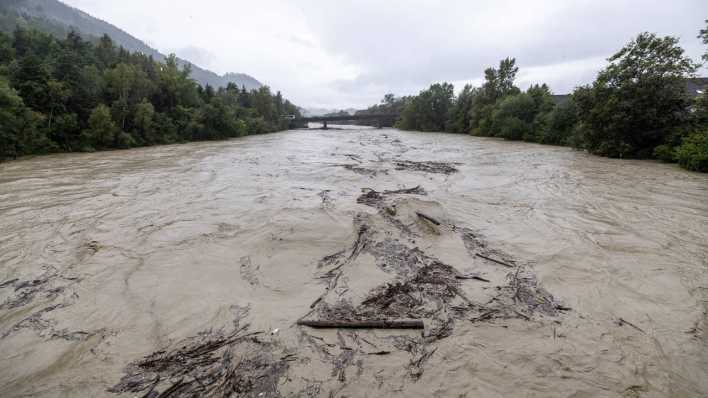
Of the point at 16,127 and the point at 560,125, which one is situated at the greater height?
the point at 560,125

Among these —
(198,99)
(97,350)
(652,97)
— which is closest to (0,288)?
(97,350)

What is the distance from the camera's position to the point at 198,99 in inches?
1838

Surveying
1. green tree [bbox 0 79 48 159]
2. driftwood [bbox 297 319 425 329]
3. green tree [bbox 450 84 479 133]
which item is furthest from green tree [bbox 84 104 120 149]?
green tree [bbox 450 84 479 133]

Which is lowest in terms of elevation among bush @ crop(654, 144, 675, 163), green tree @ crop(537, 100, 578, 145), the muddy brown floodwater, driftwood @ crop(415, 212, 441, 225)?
the muddy brown floodwater

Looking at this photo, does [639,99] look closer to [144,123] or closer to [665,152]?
[665,152]

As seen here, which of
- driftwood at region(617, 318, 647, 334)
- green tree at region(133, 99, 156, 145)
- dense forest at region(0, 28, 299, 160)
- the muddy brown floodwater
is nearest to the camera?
the muddy brown floodwater

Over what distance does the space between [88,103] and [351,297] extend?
38.7 metres

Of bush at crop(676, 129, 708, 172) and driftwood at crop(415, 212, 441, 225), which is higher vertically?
bush at crop(676, 129, 708, 172)

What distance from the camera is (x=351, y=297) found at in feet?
15.1

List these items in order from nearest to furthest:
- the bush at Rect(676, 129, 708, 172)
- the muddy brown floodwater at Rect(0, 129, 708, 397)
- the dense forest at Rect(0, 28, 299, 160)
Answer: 1. the muddy brown floodwater at Rect(0, 129, 708, 397)
2. the bush at Rect(676, 129, 708, 172)
3. the dense forest at Rect(0, 28, 299, 160)

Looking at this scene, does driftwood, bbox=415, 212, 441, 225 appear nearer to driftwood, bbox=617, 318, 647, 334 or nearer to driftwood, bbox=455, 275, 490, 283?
driftwood, bbox=455, 275, 490, 283

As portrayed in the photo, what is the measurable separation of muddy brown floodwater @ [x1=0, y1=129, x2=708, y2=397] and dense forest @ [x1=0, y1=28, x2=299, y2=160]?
67.4ft

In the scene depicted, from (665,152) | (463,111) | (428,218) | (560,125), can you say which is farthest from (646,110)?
(463,111)

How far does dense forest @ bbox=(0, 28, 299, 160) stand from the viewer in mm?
23188
